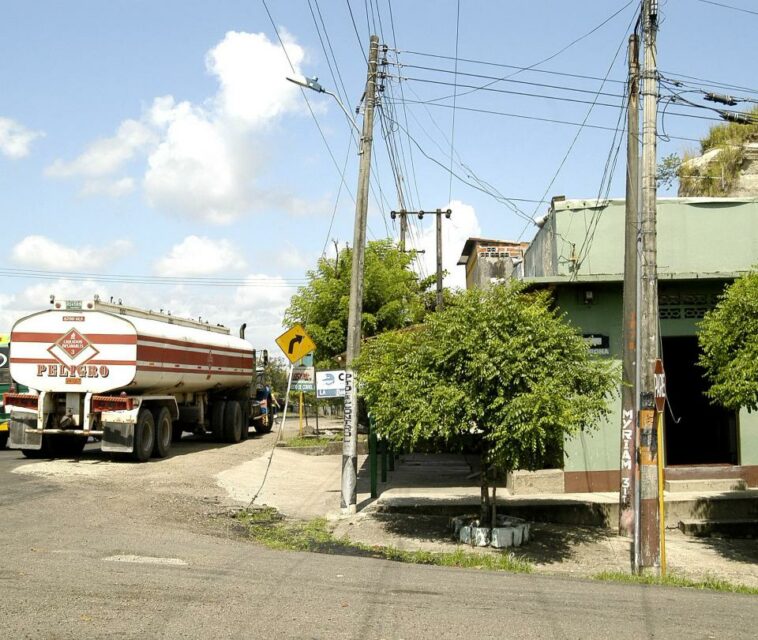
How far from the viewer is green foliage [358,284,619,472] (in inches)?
428

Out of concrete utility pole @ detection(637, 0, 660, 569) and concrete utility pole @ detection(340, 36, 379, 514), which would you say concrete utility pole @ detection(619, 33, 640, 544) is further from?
concrete utility pole @ detection(340, 36, 379, 514)

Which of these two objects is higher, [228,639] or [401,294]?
[401,294]

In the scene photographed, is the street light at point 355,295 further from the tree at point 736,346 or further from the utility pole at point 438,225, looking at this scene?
the utility pole at point 438,225

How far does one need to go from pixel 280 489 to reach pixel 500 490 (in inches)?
169

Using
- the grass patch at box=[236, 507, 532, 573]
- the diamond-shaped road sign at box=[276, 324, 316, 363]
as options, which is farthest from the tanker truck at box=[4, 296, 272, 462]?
the grass patch at box=[236, 507, 532, 573]

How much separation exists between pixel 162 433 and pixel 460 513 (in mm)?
8533

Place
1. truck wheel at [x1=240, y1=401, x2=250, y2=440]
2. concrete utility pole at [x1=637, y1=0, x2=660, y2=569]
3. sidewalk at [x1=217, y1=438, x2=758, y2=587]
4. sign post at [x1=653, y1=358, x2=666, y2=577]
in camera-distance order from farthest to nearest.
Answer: truck wheel at [x1=240, y1=401, x2=250, y2=440]
sidewalk at [x1=217, y1=438, x2=758, y2=587]
concrete utility pole at [x1=637, y1=0, x2=660, y2=569]
sign post at [x1=653, y1=358, x2=666, y2=577]

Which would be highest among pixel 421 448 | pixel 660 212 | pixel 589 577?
pixel 660 212

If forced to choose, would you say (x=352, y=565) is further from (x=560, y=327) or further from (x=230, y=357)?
(x=230, y=357)

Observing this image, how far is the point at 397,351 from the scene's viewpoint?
12.4m

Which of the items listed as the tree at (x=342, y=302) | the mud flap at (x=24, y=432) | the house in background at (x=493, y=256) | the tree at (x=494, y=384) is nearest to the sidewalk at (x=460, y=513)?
the tree at (x=494, y=384)

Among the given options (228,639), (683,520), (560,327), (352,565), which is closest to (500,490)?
(683,520)

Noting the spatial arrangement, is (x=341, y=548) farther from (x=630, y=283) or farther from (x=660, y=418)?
(x=630, y=283)

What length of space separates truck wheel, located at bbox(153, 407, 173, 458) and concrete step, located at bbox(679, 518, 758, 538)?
1131cm
